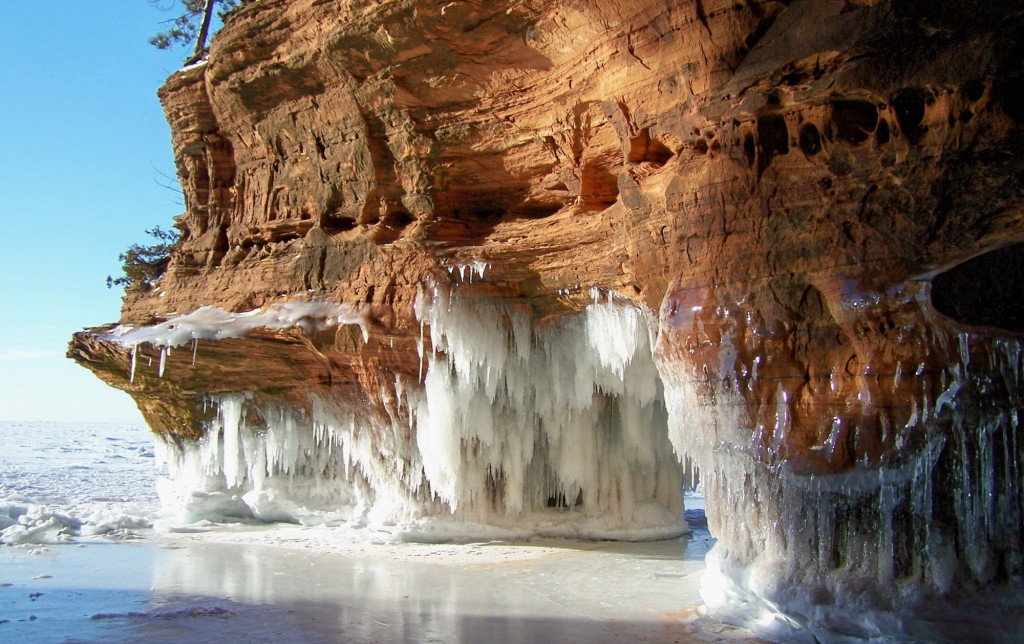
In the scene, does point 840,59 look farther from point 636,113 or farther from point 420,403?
point 420,403

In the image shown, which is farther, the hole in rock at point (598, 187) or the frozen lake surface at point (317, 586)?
the hole in rock at point (598, 187)

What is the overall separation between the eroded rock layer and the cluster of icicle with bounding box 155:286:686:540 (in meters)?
0.05

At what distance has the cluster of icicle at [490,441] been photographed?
1027cm

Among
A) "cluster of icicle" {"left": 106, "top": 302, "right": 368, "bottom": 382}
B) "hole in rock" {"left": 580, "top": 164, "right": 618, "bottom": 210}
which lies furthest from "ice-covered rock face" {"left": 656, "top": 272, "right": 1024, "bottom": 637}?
"cluster of icicle" {"left": 106, "top": 302, "right": 368, "bottom": 382}

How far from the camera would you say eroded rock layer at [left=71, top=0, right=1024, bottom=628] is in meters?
5.91

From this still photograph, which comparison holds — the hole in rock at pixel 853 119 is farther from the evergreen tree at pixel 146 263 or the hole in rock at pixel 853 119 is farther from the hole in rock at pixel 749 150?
the evergreen tree at pixel 146 263

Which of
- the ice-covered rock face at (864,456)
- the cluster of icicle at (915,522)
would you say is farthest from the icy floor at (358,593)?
the ice-covered rock face at (864,456)

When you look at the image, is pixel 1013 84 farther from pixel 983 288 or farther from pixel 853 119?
pixel 983 288

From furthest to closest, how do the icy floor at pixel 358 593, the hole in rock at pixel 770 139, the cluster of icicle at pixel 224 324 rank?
the cluster of icicle at pixel 224 324
the hole in rock at pixel 770 139
the icy floor at pixel 358 593

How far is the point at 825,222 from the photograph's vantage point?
6.36m

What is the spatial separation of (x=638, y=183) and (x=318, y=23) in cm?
494

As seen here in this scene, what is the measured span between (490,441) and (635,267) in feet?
13.1

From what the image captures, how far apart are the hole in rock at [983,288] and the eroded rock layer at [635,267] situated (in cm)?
3

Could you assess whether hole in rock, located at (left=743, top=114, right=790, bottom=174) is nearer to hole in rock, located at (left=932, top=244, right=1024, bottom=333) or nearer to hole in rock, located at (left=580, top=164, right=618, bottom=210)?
hole in rock, located at (left=932, top=244, right=1024, bottom=333)
